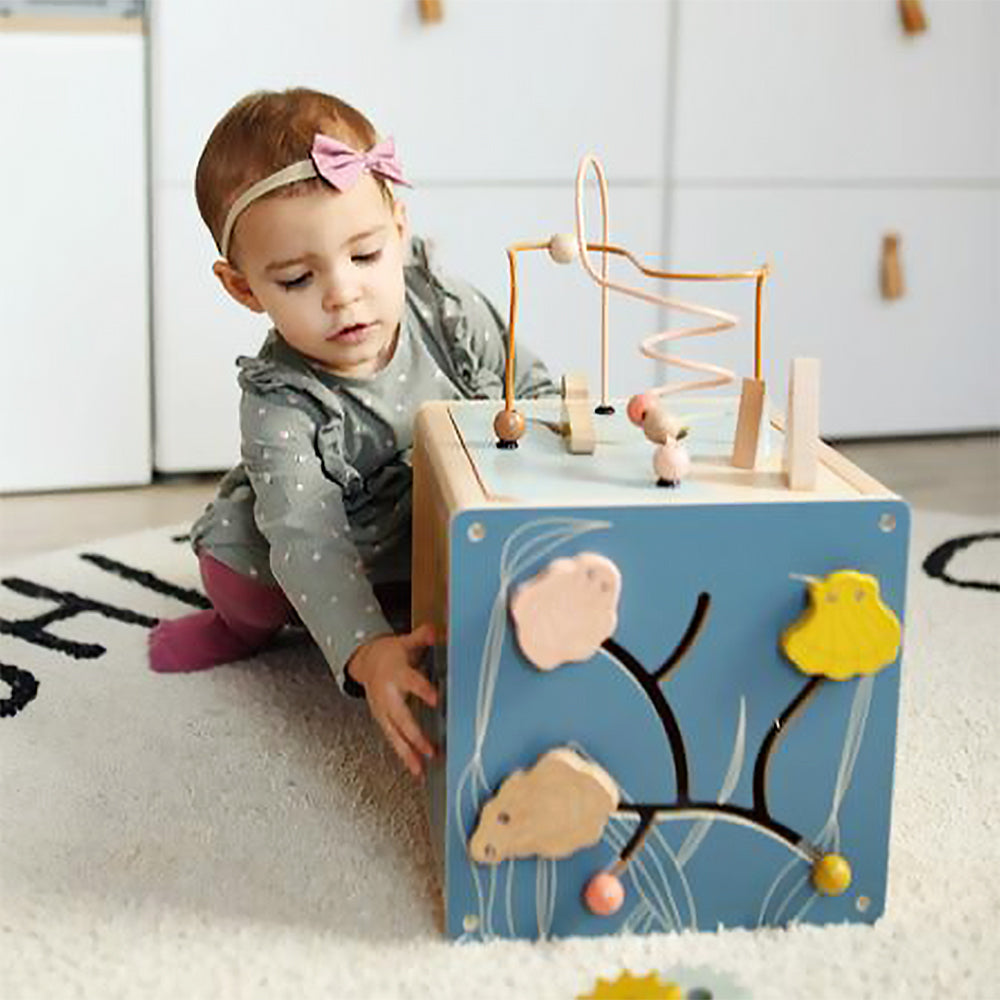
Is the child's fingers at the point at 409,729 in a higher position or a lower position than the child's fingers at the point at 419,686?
lower

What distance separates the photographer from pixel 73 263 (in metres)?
1.82

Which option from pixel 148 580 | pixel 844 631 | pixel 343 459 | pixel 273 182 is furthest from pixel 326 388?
pixel 844 631

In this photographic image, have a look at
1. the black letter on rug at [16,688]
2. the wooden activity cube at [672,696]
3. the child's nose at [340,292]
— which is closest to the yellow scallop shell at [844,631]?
the wooden activity cube at [672,696]

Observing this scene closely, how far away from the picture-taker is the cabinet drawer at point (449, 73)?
1804 millimetres

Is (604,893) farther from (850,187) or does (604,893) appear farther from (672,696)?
(850,187)

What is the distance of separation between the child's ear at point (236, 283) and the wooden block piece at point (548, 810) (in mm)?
462

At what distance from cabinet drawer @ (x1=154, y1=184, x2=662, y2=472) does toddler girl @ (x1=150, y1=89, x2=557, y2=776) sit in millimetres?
451

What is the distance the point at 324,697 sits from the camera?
137 centimetres

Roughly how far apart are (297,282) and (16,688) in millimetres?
402

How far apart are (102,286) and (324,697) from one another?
0.66 m

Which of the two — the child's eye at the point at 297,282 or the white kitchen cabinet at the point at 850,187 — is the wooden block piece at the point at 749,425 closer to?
the child's eye at the point at 297,282

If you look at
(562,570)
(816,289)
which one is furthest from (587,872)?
(816,289)

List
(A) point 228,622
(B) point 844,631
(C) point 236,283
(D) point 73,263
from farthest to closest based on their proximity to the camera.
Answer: (D) point 73,263, (A) point 228,622, (C) point 236,283, (B) point 844,631

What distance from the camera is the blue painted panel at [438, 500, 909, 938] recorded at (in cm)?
95
